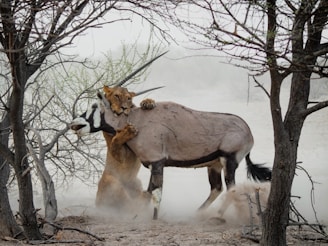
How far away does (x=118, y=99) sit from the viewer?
8180 mm

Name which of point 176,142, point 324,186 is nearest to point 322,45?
point 176,142

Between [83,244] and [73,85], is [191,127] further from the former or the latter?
[73,85]

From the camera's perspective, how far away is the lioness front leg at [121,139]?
8.02m

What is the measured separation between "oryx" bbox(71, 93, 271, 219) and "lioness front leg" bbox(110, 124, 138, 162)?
2.5 inches

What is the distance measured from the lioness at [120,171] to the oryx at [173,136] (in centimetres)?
11

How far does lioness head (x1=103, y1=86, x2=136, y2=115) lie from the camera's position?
8164 mm

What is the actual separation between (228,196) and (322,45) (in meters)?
2.87

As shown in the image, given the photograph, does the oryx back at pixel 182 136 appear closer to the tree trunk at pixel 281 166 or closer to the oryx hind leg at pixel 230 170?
the oryx hind leg at pixel 230 170

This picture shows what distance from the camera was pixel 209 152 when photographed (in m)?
8.19

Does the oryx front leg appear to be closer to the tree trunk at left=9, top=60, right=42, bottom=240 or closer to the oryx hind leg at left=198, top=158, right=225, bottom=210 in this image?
the oryx hind leg at left=198, top=158, right=225, bottom=210

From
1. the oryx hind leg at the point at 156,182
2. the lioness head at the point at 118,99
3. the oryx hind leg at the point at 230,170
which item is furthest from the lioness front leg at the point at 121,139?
the oryx hind leg at the point at 230,170

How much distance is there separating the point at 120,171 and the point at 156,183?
2.86ft

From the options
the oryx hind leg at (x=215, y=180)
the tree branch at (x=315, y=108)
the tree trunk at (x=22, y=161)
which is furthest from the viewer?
the oryx hind leg at (x=215, y=180)

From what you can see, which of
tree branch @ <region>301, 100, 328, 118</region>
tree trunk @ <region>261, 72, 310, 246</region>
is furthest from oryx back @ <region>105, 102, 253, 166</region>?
tree branch @ <region>301, 100, 328, 118</region>
